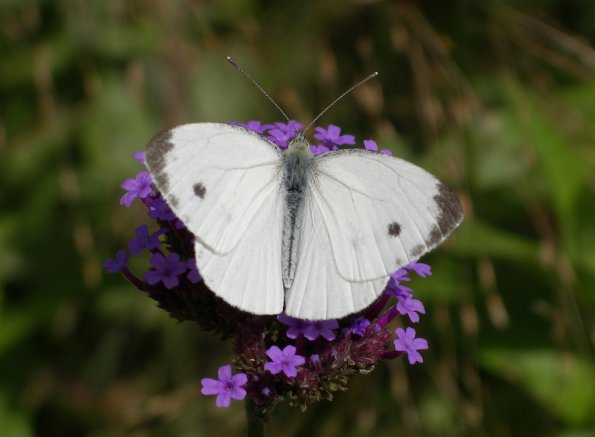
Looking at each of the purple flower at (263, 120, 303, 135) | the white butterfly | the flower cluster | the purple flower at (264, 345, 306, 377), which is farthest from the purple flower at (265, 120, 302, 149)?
the purple flower at (264, 345, 306, 377)

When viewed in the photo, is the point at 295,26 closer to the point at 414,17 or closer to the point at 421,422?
the point at 414,17

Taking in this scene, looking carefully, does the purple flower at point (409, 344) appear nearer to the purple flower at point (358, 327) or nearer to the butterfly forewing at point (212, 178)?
the purple flower at point (358, 327)

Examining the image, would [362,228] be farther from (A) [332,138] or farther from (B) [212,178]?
(A) [332,138]

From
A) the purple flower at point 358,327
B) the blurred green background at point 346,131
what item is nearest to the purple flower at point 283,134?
the purple flower at point 358,327

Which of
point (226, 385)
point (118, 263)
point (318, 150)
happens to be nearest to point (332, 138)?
point (318, 150)

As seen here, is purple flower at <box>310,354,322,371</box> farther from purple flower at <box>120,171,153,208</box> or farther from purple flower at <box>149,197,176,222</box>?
purple flower at <box>120,171,153,208</box>

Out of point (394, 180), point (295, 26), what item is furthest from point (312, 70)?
point (394, 180)
